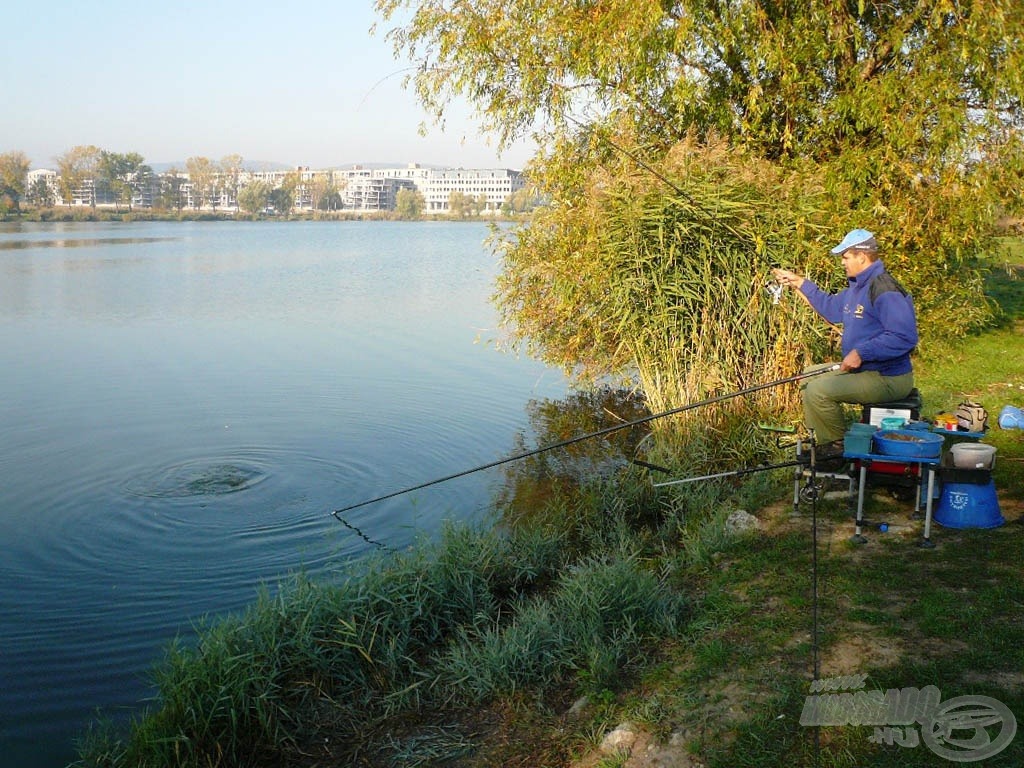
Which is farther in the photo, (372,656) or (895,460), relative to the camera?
(895,460)

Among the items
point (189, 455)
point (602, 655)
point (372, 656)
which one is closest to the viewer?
point (602, 655)

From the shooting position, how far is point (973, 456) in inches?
223

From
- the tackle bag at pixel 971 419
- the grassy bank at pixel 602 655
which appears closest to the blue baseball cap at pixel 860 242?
the tackle bag at pixel 971 419

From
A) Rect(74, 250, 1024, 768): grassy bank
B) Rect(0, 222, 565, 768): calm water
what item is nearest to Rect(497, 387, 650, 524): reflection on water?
Rect(0, 222, 565, 768): calm water

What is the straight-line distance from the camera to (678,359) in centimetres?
898

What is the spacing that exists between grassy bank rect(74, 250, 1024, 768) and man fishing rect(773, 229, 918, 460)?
2.33 feet

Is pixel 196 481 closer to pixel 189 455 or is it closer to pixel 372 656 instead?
pixel 189 455

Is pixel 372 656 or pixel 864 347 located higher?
pixel 864 347

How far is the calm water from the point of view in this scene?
20.0 feet

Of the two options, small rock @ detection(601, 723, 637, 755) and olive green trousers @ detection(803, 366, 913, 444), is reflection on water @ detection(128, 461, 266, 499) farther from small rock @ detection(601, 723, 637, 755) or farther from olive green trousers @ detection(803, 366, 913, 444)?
small rock @ detection(601, 723, 637, 755)

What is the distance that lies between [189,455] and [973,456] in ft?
24.5

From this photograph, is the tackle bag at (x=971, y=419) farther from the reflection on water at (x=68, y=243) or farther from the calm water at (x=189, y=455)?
the reflection on water at (x=68, y=243)

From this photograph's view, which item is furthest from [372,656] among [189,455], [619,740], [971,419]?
[189,455]

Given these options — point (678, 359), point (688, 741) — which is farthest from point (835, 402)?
point (688, 741)
